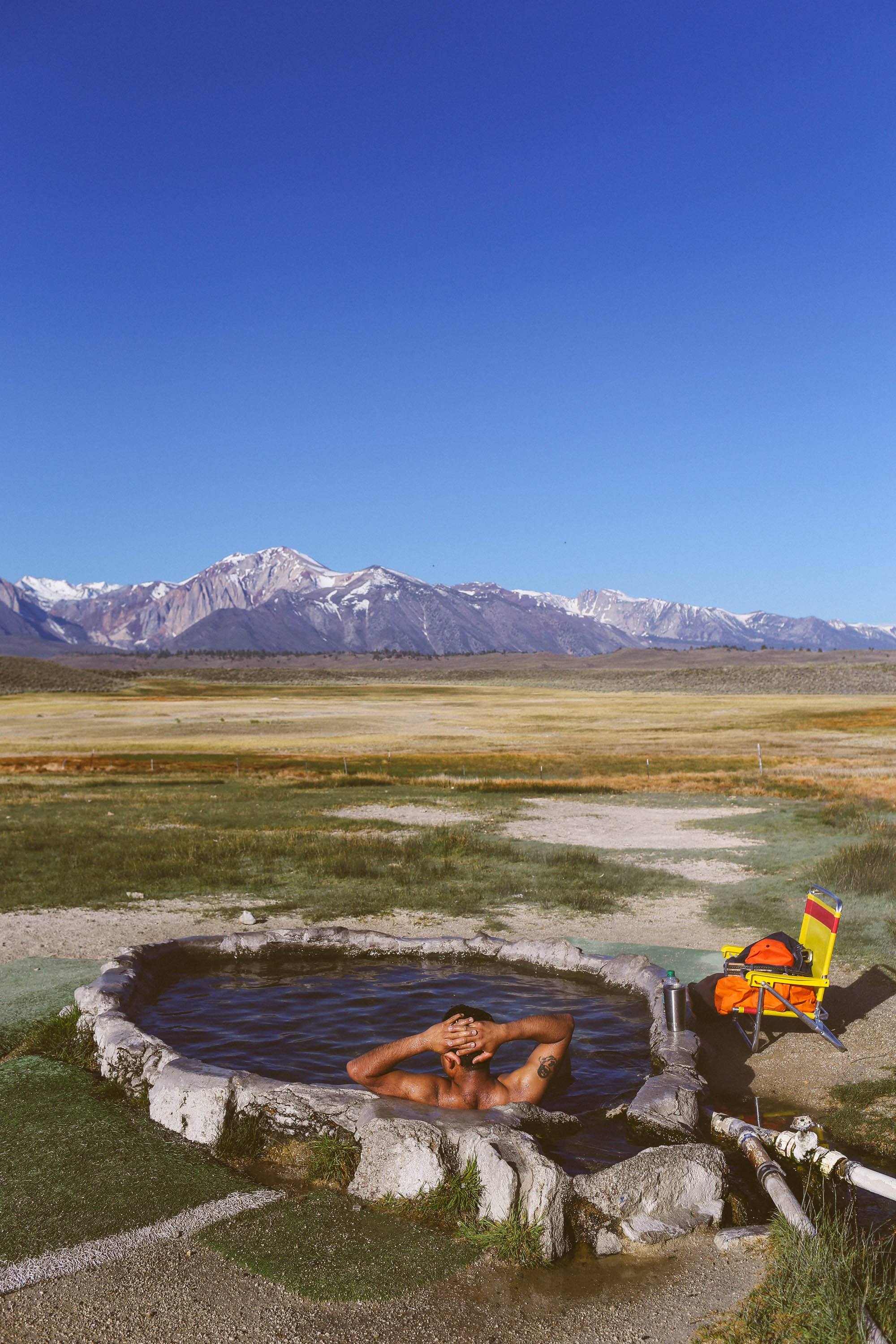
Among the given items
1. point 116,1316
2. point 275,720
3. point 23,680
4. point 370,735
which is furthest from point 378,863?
point 23,680

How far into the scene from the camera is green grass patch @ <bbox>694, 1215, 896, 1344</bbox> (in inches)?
203

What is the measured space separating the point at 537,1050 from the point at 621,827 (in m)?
18.7

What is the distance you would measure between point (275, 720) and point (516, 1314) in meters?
76.4

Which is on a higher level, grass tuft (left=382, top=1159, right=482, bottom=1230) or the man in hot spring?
the man in hot spring

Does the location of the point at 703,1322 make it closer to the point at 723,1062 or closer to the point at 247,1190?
the point at 247,1190

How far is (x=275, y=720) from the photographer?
80.6m

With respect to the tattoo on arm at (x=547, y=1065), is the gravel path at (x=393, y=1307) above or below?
below

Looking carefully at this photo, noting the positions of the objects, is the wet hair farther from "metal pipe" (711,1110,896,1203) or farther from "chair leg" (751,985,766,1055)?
"chair leg" (751,985,766,1055)

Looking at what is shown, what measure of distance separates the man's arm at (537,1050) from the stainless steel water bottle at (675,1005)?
1.31 meters

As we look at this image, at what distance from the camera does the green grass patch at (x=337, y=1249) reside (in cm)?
592

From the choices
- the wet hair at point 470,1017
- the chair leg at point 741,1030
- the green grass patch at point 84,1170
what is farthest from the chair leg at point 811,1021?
the green grass patch at point 84,1170

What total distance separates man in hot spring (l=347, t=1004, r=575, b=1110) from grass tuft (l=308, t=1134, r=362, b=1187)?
29.5 inches

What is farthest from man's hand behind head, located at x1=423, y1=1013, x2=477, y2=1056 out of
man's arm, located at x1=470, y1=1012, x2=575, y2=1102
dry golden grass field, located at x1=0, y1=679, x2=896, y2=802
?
dry golden grass field, located at x1=0, y1=679, x2=896, y2=802

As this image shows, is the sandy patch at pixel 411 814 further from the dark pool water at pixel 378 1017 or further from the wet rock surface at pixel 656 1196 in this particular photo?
the wet rock surface at pixel 656 1196
